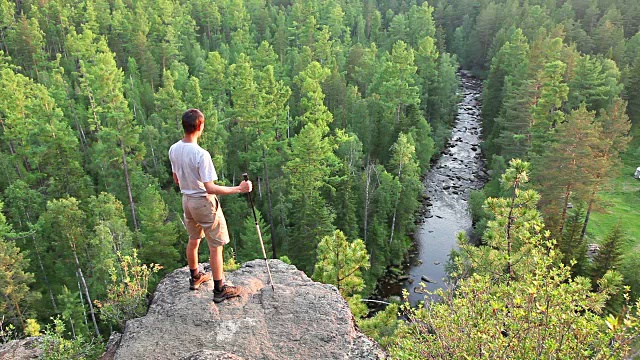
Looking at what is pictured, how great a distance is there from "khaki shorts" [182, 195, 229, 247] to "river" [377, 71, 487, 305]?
21507 mm

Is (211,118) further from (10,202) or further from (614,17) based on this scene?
(614,17)

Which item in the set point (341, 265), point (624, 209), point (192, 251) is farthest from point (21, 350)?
point (624, 209)

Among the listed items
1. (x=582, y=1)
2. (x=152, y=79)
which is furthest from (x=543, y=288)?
(x=582, y=1)

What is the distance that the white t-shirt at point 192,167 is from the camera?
305 inches

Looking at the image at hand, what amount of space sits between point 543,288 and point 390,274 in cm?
3207

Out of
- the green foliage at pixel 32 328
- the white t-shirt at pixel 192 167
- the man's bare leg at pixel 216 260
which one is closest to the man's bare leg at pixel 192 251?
the man's bare leg at pixel 216 260

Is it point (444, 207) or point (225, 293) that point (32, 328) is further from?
point (444, 207)

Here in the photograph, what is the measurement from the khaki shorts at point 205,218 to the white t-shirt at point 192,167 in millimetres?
152

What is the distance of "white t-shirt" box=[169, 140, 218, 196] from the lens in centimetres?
775

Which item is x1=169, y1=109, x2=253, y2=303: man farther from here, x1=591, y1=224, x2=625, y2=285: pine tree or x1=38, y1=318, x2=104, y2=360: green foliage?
x1=591, y1=224, x2=625, y2=285: pine tree

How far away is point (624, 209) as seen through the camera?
4234 centimetres

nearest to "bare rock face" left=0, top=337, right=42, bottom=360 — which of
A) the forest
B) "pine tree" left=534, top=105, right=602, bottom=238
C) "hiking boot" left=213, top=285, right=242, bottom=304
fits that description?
the forest

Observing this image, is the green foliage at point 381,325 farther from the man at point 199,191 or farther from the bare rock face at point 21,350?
the bare rock face at point 21,350

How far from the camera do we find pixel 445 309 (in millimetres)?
7648
